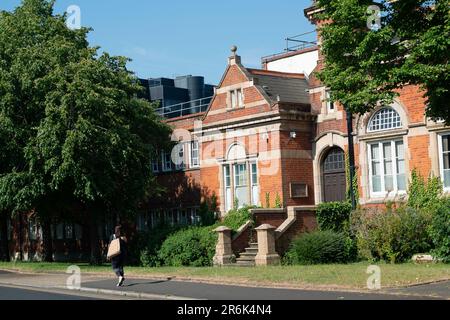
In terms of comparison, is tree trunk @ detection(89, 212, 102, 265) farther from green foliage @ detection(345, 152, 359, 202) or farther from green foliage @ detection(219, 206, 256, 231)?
green foliage @ detection(345, 152, 359, 202)

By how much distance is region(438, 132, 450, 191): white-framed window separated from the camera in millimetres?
27703

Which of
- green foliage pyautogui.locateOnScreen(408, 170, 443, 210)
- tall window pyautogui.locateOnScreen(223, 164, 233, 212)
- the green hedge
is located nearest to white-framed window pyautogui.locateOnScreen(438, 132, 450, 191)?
green foliage pyautogui.locateOnScreen(408, 170, 443, 210)

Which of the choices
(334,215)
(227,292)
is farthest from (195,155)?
(227,292)

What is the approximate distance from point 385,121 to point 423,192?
346 centimetres

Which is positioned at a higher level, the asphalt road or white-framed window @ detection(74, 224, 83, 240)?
white-framed window @ detection(74, 224, 83, 240)

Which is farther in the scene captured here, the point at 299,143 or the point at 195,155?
the point at 195,155

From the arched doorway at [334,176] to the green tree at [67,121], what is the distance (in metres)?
7.86

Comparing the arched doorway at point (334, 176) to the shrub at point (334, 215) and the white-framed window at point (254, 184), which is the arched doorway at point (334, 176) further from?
the white-framed window at point (254, 184)

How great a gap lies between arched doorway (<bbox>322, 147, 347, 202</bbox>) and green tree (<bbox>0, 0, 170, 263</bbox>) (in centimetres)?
786

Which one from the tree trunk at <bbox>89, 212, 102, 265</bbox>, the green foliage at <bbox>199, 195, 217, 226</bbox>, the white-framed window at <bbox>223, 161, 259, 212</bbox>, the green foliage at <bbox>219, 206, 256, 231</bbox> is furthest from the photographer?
the green foliage at <bbox>199, 195, 217, 226</bbox>

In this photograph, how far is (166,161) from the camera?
41.1 meters

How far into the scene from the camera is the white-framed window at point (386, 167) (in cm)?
2934

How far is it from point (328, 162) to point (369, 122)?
3.31 meters

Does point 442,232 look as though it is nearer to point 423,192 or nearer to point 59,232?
point 423,192
